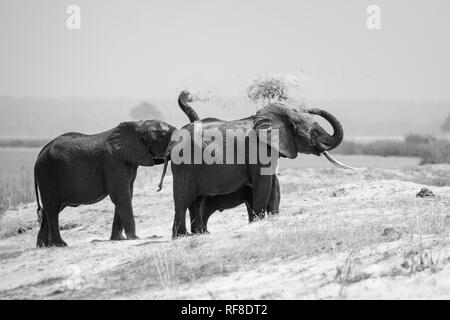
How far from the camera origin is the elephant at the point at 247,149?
14.5 meters

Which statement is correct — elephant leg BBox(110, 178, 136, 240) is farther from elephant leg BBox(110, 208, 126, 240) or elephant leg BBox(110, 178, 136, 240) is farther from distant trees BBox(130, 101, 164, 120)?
distant trees BBox(130, 101, 164, 120)

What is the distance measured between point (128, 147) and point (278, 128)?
2.18 metres

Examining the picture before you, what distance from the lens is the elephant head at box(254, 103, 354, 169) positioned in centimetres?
1500

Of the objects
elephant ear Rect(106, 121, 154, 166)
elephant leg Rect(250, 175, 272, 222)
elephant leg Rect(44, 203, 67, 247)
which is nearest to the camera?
elephant leg Rect(250, 175, 272, 222)

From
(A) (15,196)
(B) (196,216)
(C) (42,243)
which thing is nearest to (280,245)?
(B) (196,216)

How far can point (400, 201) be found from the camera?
1492 cm

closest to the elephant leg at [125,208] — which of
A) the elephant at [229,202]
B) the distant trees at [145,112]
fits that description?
the elephant at [229,202]

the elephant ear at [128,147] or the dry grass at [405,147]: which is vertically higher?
the elephant ear at [128,147]

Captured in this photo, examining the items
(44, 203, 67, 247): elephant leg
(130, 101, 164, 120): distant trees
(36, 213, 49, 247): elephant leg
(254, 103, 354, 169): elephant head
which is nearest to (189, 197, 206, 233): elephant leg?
(254, 103, 354, 169): elephant head

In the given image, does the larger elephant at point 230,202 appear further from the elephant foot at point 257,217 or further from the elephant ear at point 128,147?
the elephant ear at point 128,147

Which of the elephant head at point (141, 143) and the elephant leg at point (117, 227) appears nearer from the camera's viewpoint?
the elephant head at point (141, 143)

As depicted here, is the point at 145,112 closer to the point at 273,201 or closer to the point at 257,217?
the point at 273,201
